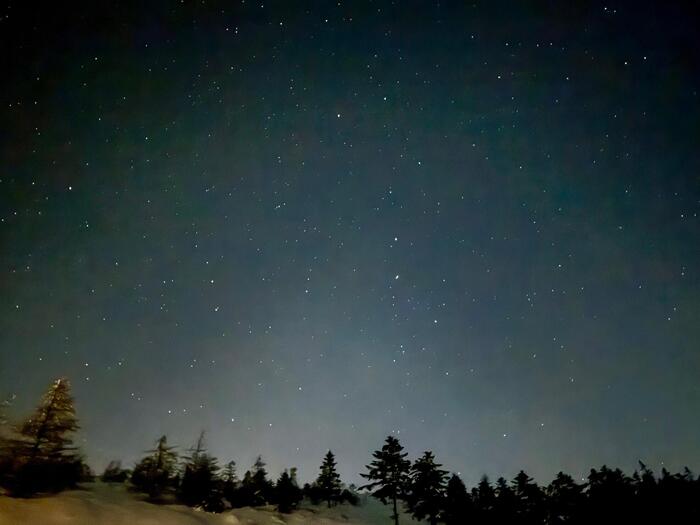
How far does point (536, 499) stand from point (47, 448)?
48.0 meters

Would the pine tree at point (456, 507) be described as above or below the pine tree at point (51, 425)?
below

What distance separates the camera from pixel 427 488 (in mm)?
42250

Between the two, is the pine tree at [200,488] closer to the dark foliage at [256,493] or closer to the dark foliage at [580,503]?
the dark foliage at [256,493]

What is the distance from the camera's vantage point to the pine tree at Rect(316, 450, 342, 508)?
5819cm

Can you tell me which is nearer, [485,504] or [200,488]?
[200,488]

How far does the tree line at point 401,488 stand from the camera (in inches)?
1148

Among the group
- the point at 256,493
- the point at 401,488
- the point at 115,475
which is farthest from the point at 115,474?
the point at 401,488

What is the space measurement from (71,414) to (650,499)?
55.1 metres

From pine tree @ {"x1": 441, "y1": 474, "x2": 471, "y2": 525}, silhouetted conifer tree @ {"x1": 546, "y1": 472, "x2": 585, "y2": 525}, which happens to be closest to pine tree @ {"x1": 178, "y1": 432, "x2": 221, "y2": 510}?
pine tree @ {"x1": 441, "y1": 474, "x2": 471, "y2": 525}

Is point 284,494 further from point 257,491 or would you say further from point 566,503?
point 566,503

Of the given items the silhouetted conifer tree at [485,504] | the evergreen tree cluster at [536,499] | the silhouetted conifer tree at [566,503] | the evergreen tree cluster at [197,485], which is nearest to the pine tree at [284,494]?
the evergreen tree cluster at [197,485]

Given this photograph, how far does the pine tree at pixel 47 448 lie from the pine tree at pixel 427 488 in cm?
3019

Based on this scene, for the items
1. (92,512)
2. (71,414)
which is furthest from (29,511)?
(71,414)

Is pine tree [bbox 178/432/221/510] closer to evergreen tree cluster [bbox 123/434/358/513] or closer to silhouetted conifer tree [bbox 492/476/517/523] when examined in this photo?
evergreen tree cluster [bbox 123/434/358/513]
